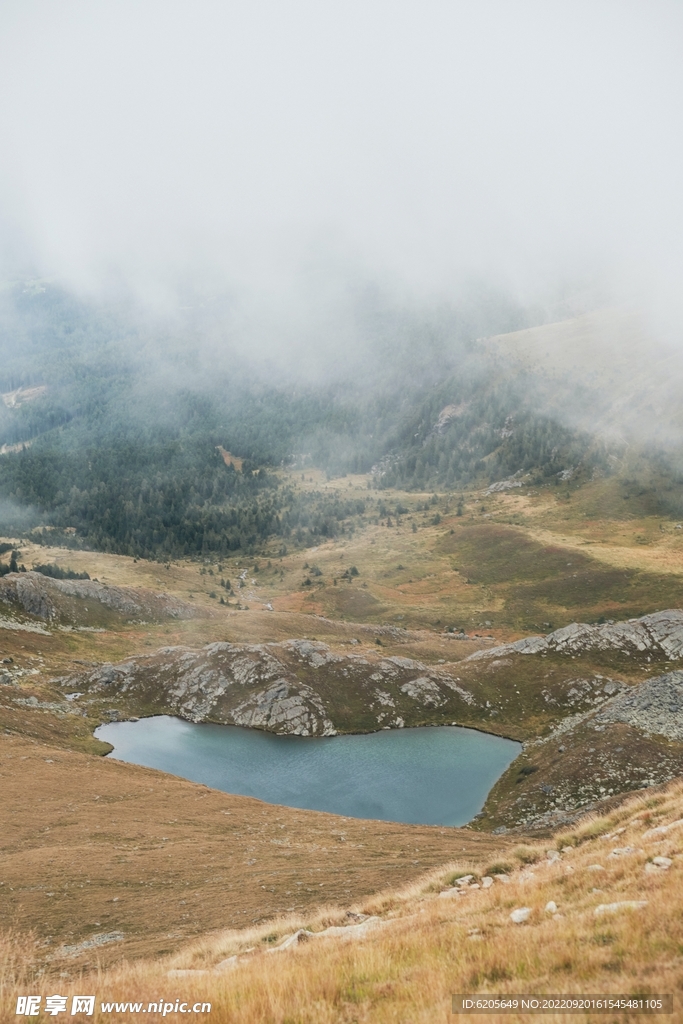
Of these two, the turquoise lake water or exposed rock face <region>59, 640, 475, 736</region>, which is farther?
exposed rock face <region>59, 640, 475, 736</region>

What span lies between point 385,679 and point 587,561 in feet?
308

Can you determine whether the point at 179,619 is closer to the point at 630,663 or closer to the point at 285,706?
the point at 285,706

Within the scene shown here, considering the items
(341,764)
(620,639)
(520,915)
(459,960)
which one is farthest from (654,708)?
(459,960)

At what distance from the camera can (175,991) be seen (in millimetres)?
10500

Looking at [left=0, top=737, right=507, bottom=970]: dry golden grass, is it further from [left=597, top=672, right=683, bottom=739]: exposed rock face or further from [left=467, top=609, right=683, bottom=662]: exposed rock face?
[left=467, top=609, right=683, bottom=662]: exposed rock face

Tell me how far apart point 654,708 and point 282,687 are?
50591mm

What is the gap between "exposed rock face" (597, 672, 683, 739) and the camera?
6312cm

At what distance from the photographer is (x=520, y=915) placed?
12.7m

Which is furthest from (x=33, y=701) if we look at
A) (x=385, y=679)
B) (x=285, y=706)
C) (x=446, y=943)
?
(x=446, y=943)

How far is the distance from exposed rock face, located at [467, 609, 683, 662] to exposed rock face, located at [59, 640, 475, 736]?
16.5 m

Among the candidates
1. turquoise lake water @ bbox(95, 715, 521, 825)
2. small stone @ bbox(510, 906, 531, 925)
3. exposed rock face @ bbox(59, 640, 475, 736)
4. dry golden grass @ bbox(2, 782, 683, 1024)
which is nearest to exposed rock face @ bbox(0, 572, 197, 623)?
exposed rock face @ bbox(59, 640, 475, 736)

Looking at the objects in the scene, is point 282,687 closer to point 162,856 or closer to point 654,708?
point 654,708

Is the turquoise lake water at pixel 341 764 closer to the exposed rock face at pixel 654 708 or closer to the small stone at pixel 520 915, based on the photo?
the exposed rock face at pixel 654 708

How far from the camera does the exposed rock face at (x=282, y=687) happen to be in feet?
272
